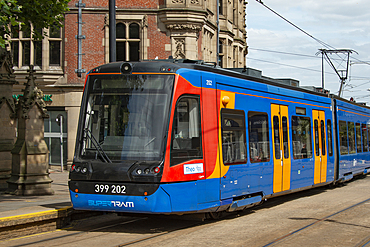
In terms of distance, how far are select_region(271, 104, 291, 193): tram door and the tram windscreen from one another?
4.16 metres

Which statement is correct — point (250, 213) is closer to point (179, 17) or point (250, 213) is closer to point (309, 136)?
point (309, 136)

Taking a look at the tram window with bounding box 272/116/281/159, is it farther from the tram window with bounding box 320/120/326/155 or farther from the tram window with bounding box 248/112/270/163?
Result: the tram window with bounding box 320/120/326/155

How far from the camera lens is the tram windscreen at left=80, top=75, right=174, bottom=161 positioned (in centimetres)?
830

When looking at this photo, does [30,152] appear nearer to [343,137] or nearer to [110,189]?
[110,189]

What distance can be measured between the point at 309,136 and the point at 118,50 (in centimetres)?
1459

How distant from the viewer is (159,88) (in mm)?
8539

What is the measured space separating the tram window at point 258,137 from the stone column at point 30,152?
676cm

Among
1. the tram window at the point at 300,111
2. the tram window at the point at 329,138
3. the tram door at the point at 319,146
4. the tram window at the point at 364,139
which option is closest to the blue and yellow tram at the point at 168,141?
the tram window at the point at 300,111

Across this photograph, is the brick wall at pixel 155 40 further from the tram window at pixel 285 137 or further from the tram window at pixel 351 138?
the tram window at pixel 285 137

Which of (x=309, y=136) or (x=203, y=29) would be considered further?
(x=203, y=29)

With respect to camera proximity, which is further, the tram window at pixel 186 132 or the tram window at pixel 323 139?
the tram window at pixel 323 139

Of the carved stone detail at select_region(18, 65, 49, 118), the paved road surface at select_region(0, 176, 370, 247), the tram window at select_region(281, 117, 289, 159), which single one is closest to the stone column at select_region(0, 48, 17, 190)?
the carved stone detail at select_region(18, 65, 49, 118)

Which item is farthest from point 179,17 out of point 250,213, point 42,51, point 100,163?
point 100,163

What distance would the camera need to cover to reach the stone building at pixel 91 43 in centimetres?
2542
